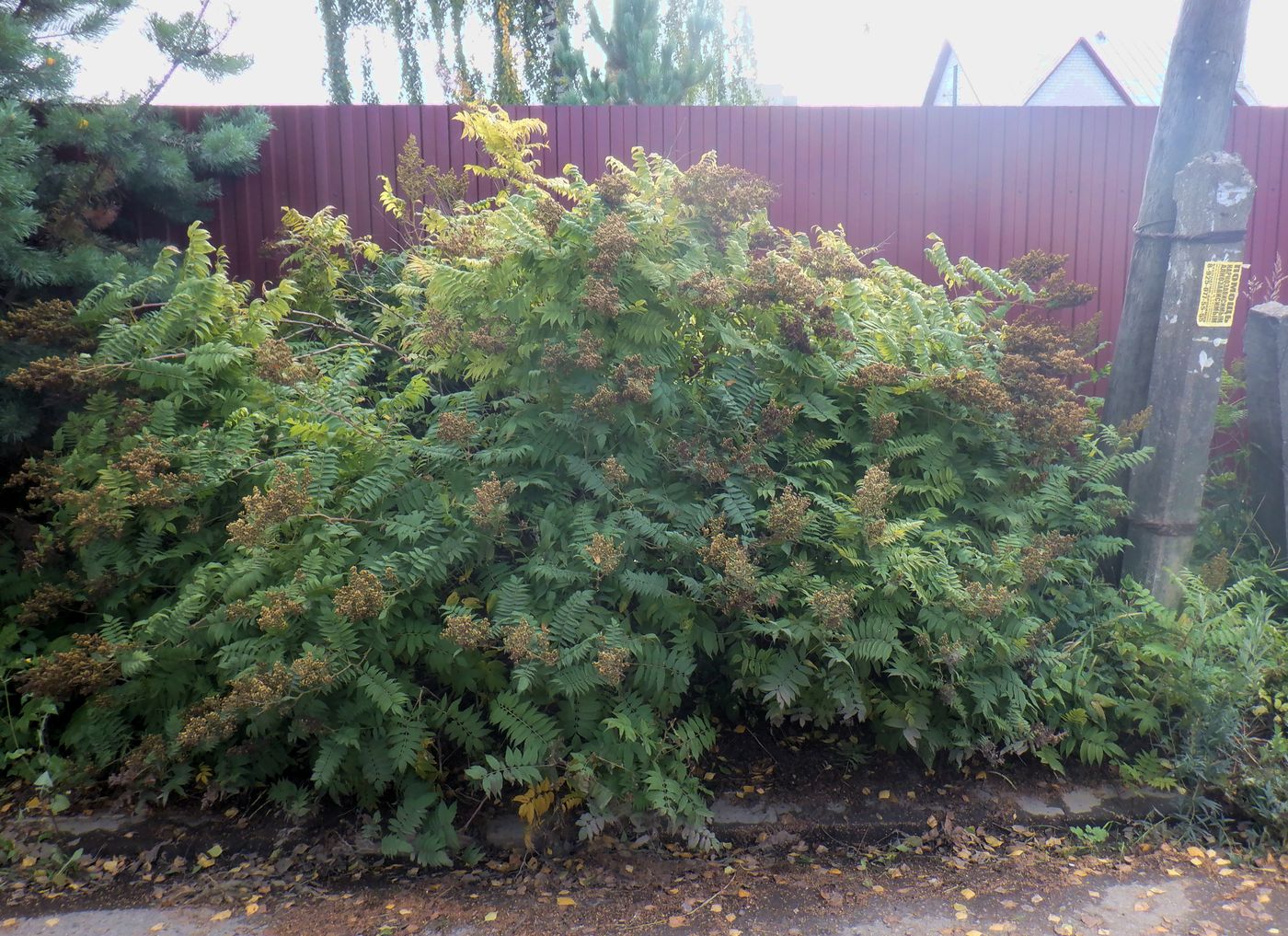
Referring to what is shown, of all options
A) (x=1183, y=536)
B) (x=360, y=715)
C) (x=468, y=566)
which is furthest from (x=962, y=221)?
(x=360, y=715)

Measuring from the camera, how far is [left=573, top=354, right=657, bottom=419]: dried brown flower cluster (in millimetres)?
3203

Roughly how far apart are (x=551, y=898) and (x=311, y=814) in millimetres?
977

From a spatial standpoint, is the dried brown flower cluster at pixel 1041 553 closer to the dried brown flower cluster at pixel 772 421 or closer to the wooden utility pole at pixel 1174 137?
the dried brown flower cluster at pixel 772 421

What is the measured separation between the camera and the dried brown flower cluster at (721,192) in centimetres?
354

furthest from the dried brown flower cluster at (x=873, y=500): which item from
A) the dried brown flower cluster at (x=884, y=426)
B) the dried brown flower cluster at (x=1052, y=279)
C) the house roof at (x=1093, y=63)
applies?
the house roof at (x=1093, y=63)

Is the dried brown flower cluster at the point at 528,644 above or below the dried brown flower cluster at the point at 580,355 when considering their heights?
below

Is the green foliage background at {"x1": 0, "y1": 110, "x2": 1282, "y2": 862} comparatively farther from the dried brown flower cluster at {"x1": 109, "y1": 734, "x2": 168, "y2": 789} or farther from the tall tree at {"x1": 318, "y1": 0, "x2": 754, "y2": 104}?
the tall tree at {"x1": 318, "y1": 0, "x2": 754, "y2": 104}

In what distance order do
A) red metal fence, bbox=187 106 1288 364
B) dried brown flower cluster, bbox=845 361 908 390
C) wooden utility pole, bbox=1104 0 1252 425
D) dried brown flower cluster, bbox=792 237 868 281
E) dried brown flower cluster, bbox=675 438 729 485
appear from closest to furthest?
dried brown flower cluster, bbox=675 438 729 485 < dried brown flower cluster, bbox=845 361 908 390 < dried brown flower cluster, bbox=792 237 868 281 < wooden utility pole, bbox=1104 0 1252 425 < red metal fence, bbox=187 106 1288 364

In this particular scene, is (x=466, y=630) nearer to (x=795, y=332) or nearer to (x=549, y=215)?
(x=549, y=215)

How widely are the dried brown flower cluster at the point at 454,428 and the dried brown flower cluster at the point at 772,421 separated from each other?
104 centimetres

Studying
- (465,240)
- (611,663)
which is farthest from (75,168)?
(611,663)

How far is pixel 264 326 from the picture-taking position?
433 cm

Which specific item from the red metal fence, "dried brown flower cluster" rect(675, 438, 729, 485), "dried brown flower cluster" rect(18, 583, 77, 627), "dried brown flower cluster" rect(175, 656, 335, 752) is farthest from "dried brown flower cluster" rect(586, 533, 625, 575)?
the red metal fence

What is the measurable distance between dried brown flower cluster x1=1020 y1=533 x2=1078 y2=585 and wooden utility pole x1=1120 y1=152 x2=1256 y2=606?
76 cm
